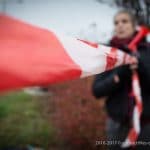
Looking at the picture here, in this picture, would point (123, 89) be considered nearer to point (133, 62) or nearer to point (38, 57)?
point (133, 62)

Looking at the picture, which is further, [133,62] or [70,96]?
[70,96]

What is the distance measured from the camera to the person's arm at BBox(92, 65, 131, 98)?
10.6 ft

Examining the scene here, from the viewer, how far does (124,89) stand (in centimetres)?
328

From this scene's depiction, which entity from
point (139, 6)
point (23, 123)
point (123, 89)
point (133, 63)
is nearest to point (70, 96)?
point (23, 123)

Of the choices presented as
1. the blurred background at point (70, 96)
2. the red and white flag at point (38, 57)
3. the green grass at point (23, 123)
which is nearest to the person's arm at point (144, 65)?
the red and white flag at point (38, 57)

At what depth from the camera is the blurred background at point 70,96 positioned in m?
4.71

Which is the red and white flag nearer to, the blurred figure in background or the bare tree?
the blurred figure in background

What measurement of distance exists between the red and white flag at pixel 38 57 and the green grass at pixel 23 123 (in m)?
2.84

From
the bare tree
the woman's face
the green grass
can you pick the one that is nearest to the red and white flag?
the woman's face

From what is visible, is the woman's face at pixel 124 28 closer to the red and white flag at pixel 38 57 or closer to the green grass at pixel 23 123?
the red and white flag at pixel 38 57

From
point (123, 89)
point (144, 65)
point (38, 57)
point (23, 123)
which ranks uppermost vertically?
point (38, 57)

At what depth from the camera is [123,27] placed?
3.30 meters

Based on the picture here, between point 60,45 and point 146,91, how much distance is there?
4.24 feet

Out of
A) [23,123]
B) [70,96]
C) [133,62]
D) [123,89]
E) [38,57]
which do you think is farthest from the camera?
[23,123]
